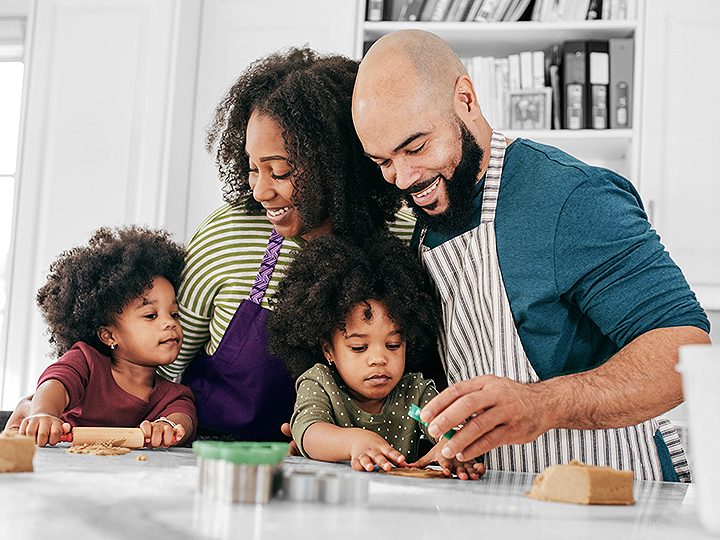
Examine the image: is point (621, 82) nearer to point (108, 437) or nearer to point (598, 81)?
point (598, 81)

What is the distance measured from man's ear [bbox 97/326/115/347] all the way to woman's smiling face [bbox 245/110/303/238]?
404 millimetres

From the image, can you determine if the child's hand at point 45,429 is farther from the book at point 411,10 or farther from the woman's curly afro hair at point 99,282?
the book at point 411,10

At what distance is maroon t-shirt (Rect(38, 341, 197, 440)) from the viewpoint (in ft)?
4.14

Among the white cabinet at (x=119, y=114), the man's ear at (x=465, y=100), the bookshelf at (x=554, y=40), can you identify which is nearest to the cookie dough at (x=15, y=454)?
the man's ear at (x=465, y=100)

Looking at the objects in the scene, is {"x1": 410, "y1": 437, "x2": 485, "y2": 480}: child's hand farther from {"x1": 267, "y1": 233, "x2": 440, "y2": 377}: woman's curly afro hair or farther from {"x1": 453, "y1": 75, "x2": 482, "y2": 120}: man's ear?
{"x1": 453, "y1": 75, "x2": 482, "y2": 120}: man's ear

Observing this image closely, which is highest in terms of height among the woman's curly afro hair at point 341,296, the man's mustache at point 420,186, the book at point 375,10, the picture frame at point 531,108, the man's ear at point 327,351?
the book at point 375,10

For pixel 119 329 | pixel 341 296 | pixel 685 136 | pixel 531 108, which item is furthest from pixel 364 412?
pixel 685 136

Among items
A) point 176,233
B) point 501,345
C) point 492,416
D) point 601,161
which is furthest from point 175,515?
point 601,161

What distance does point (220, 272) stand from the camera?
1.37m

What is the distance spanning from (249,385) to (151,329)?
0.22m

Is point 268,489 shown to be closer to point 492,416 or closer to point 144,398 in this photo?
point 492,416

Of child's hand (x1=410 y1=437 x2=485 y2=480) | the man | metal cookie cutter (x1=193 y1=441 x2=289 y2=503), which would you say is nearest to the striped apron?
the man

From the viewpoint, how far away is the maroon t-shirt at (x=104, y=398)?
126 centimetres

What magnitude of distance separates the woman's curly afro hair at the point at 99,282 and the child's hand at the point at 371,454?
63cm
